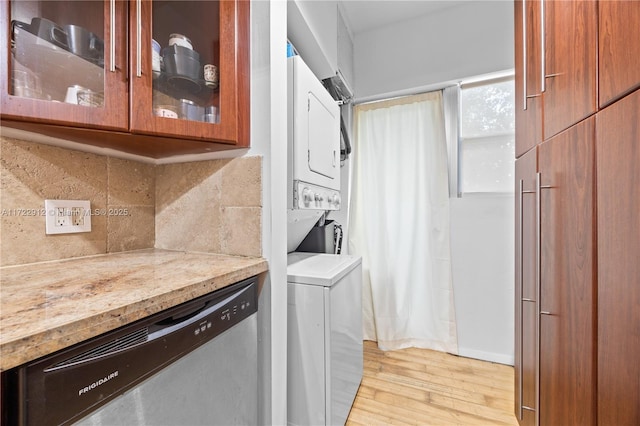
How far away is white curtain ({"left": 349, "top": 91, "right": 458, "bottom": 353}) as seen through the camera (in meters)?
2.32

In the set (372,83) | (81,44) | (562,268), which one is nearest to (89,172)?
(81,44)

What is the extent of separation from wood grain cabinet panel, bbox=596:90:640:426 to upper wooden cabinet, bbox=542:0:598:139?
12 centimetres

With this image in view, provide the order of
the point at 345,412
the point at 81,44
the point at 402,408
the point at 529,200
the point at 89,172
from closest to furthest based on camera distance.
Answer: the point at 81,44 → the point at 89,172 → the point at 529,200 → the point at 345,412 → the point at 402,408

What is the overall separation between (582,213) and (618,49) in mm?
441

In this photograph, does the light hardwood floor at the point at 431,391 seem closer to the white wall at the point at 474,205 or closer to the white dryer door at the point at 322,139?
the white wall at the point at 474,205

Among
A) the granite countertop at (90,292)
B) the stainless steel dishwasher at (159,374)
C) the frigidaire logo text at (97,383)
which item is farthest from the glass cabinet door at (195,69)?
the frigidaire logo text at (97,383)

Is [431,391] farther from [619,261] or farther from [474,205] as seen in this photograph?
[619,261]

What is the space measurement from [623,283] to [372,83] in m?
2.31

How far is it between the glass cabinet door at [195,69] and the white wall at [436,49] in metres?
1.71

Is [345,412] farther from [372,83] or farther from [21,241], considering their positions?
[372,83]

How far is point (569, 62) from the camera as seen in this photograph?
0.89 metres

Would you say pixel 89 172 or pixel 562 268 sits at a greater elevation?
pixel 89 172

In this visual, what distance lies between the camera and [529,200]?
→ 127 cm

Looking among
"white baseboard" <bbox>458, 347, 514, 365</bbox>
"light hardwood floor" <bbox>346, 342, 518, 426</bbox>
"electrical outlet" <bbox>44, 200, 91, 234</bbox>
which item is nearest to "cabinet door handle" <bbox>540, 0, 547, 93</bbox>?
"light hardwood floor" <bbox>346, 342, 518, 426</bbox>
